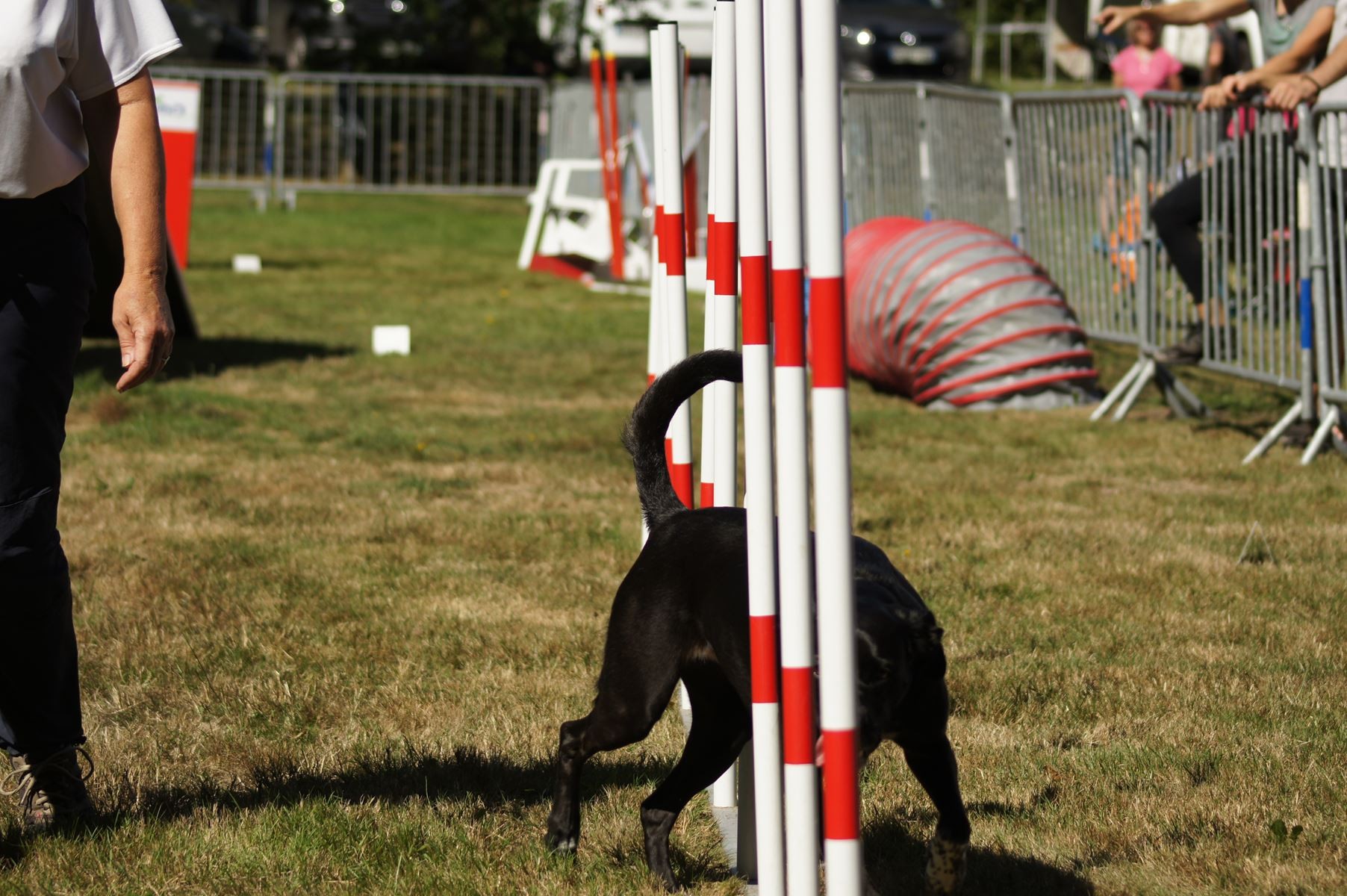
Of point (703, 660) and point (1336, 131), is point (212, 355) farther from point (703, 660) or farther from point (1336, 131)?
point (703, 660)

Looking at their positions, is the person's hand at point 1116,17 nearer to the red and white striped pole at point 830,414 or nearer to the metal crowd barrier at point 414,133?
the red and white striped pole at point 830,414

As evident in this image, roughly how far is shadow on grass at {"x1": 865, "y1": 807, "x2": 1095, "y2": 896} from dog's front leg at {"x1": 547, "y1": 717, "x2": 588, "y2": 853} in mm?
566

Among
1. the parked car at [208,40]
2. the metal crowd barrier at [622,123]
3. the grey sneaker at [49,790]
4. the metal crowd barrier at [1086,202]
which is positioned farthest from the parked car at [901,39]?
the grey sneaker at [49,790]

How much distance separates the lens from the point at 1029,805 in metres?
3.20

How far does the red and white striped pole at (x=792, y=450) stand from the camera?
203cm

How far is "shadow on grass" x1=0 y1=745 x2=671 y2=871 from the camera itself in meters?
3.17

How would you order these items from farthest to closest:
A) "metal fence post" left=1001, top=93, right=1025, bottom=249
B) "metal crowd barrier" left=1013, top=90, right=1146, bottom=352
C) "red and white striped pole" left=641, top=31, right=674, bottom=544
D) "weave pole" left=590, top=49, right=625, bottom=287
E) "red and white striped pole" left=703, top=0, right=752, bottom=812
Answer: "weave pole" left=590, top=49, right=625, bottom=287 < "metal fence post" left=1001, top=93, right=1025, bottom=249 < "metal crowd barrier" left=1013, top=90, right=1146, bottom=352 < "red and white striped pole" left=641, top=31, right=674, bottom=544 < "red and white striped pole" left=703, top=0, right=752, bottom=812

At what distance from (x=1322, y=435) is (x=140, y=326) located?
5489 millimetres

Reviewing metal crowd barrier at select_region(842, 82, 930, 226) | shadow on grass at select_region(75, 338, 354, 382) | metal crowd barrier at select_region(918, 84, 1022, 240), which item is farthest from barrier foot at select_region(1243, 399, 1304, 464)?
shadow on grass at select_region(75, 338, 354, 382)

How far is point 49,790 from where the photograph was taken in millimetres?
3027

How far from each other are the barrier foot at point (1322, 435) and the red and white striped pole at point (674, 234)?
4310 mm

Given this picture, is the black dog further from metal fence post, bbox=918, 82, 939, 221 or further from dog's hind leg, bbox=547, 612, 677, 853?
metal fence post, bbox=918, 82, 939, 221

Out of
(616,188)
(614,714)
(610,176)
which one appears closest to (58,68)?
(614,714)

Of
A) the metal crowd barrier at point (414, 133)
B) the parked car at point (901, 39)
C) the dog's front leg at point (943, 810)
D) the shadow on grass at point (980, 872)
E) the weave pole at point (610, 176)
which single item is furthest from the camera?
the parked car at point (901, 39)
